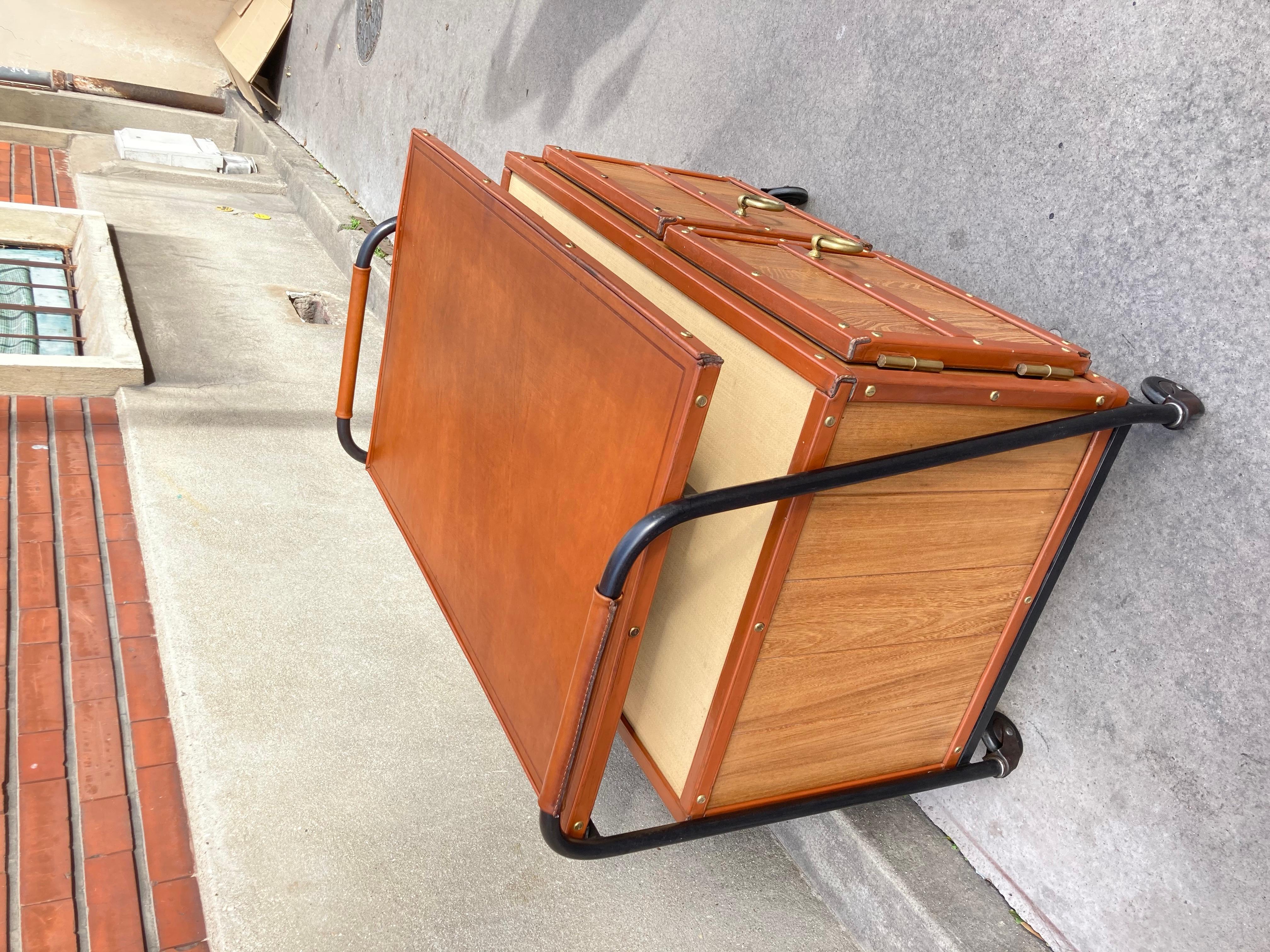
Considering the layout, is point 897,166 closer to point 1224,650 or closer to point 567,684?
point 1224,650

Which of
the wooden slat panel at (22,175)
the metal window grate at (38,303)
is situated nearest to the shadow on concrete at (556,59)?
the metal window grate at (38,303)

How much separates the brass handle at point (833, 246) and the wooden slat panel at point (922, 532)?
45 cm

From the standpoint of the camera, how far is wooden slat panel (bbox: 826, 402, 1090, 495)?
113 centimetres

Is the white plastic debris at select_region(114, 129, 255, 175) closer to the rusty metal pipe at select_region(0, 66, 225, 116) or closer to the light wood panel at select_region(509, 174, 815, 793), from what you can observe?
the rusty metal pipe at select_region(0, 66, 225, 116)

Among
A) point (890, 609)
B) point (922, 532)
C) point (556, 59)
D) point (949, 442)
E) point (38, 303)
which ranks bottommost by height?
point (38, 303)

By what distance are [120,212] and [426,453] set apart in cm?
378

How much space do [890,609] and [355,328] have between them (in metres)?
1.28

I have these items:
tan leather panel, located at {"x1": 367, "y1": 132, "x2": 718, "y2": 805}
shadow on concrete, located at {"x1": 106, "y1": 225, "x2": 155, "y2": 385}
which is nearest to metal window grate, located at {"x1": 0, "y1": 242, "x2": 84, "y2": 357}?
shadow on concrete, located at {"x1": 106, "y1": 225, "x2": 155, "y2": 385}

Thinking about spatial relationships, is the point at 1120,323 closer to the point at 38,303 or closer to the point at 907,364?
the point at 907,364

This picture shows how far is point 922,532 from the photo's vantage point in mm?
1286

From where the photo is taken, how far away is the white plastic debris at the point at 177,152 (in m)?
5.38

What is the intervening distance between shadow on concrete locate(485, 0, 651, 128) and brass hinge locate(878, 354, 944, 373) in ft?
7.12

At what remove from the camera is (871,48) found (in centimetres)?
205

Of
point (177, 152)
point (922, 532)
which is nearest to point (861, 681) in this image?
point (922, 532)
